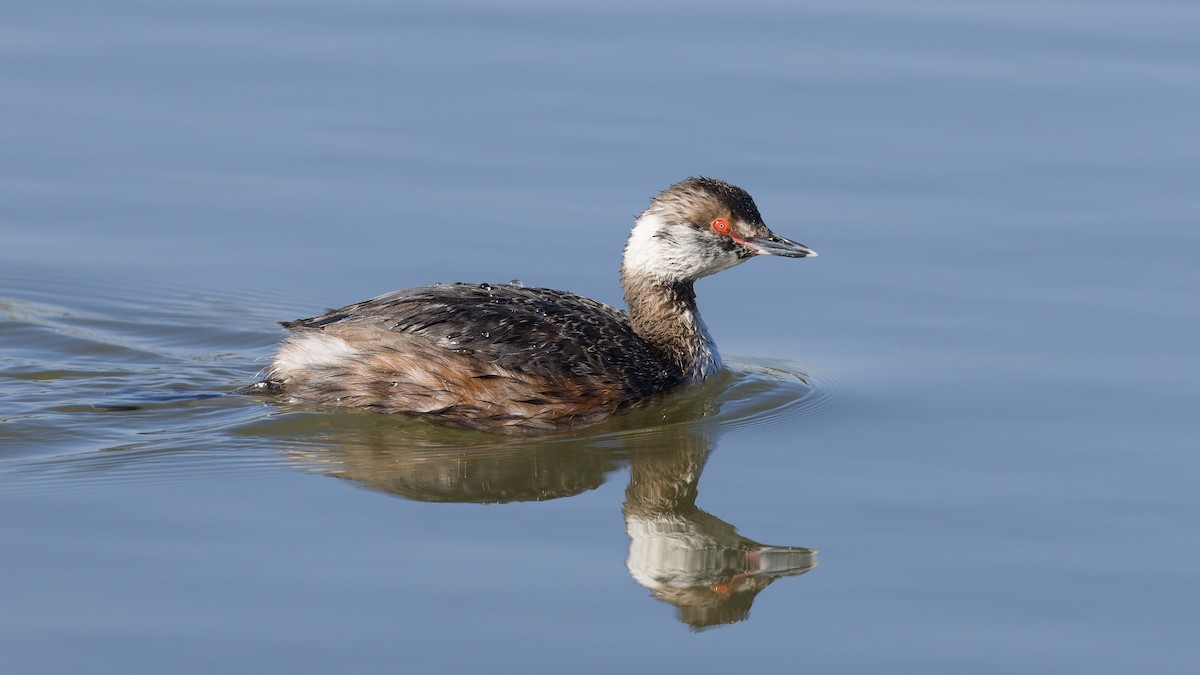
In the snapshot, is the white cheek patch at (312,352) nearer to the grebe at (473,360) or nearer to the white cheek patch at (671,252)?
the grebe at (473,360)

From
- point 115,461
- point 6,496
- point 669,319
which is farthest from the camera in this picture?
point 669,319

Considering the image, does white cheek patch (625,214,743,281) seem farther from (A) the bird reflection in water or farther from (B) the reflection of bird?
(B) the reflection of bird

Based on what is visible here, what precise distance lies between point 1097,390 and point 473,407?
3.17 meters

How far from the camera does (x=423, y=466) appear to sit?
8.24 m

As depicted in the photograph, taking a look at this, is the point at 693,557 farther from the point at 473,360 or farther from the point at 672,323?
the point at 672,323

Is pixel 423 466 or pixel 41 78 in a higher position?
pixel 41 78

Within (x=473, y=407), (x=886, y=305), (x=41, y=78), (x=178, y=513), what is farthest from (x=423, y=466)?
(x=41, y=78)

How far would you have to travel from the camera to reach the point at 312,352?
354 inches

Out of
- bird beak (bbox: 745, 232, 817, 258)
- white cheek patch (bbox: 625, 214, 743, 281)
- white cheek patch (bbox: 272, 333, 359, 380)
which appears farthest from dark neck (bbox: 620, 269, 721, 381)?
white cheek patch (bbox: 272, 333, 359, 380)

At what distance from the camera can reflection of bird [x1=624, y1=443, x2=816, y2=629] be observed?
694 centimetres

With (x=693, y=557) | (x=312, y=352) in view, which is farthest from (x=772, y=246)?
(x=693, y=557)

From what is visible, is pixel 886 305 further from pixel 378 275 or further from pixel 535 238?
pixel 378 275

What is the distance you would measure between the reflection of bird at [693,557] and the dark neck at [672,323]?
141cm

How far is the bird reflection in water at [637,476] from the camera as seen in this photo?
7.13 meters
